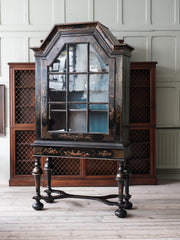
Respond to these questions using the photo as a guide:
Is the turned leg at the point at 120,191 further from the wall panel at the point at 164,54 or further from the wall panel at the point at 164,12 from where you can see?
the wall panel at the point at 164,12

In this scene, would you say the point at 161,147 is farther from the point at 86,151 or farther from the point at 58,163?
the point at 86,151

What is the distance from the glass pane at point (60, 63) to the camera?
350cm

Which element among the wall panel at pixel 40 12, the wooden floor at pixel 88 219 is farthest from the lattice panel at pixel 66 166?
the wall panel at pixel 40 12

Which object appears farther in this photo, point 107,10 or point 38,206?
point 107,10

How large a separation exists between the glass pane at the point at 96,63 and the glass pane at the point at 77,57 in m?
0.07

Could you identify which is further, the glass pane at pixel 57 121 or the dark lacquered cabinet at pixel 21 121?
the dark lacquered cabinet at pixel 21 121

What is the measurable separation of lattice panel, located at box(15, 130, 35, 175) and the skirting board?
2060 millimetres

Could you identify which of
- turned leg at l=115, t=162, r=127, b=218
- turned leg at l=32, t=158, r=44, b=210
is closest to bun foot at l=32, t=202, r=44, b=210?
turned leg at l=32, t=158, r=44, b=210

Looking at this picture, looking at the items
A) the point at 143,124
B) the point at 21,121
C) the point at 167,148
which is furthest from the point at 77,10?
the point at 167,148

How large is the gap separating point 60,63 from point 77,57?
0.68 feet

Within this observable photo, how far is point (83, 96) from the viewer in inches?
137

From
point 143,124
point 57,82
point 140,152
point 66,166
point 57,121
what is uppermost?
point 57,82

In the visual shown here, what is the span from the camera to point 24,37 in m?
5.09

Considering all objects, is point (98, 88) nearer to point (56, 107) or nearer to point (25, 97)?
point (56, 107)
